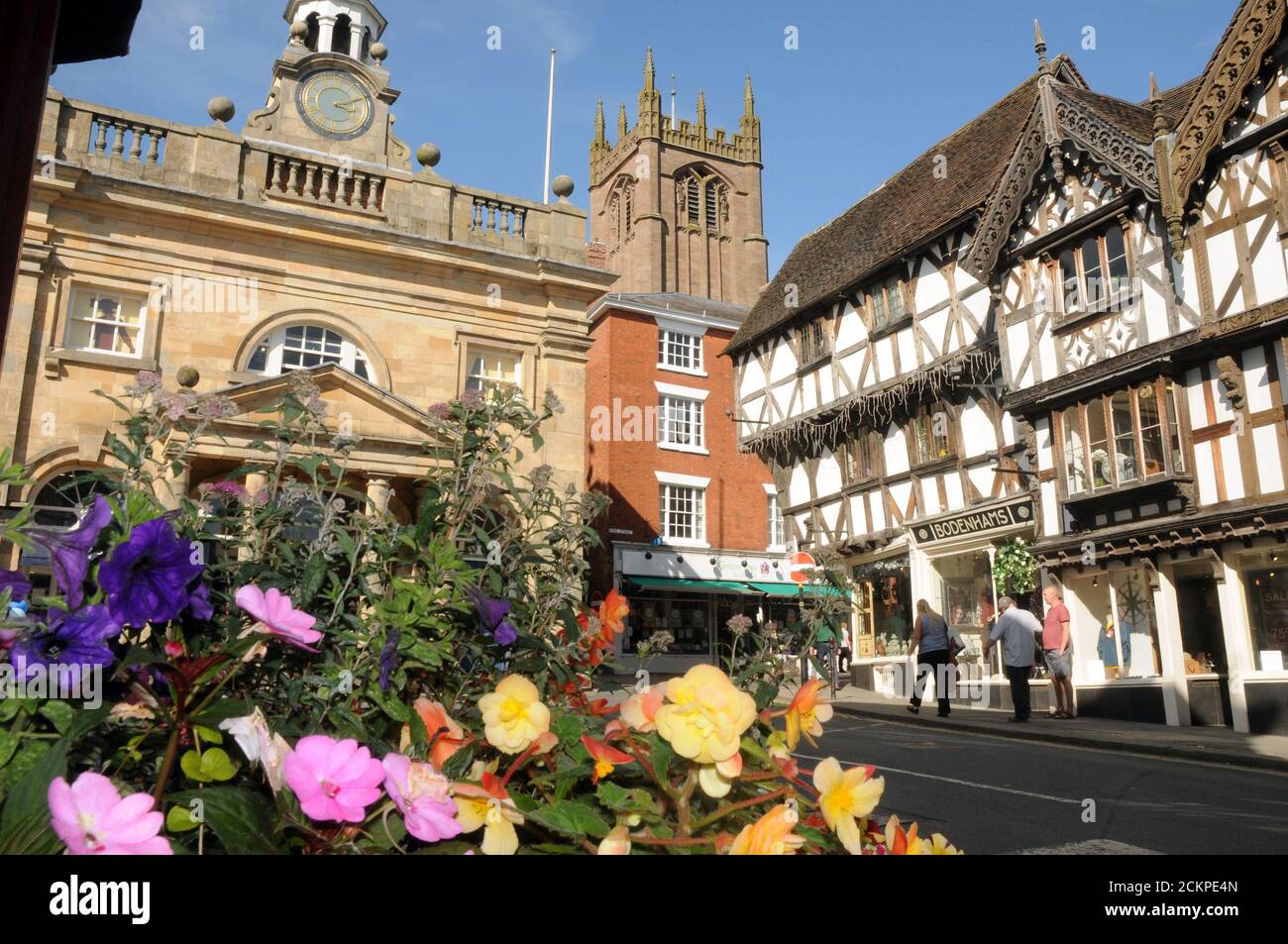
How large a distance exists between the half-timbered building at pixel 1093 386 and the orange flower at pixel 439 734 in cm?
1060

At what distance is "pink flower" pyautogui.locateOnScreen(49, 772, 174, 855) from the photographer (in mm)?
815

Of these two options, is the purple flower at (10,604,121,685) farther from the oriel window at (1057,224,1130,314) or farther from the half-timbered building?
the oriel window at (1057,224,1130,314)

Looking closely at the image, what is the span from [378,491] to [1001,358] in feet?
37.0

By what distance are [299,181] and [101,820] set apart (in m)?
17.9

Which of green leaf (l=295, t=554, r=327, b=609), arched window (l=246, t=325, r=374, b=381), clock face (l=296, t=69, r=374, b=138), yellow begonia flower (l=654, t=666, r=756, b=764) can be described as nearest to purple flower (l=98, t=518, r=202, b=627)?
green leaf (l=295, t=554, r=327, b=609)

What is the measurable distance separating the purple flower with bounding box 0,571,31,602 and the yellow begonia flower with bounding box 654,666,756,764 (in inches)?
32.3

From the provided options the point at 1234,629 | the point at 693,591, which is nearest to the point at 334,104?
the point at 693,591

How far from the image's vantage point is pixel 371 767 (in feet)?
3.42

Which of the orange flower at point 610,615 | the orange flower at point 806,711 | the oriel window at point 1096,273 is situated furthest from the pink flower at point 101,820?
the oriel window at point 1096,273

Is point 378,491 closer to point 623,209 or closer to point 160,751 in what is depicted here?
point 160,751

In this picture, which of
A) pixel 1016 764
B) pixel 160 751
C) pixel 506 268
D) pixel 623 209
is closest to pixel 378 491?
pixel 506 268

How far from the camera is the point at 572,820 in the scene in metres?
1.05

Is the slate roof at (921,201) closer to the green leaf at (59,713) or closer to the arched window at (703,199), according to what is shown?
the green leaf at (59,713)

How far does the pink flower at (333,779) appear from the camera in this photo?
3.22ft
